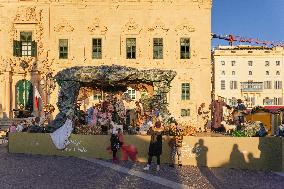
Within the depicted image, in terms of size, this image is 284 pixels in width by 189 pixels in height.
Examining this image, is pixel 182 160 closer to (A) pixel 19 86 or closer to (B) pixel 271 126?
(B) pixel 271 126

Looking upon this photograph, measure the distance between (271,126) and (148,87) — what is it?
26.8 ft

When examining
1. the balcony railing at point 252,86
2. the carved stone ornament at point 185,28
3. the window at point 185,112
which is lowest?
the window at point 185,112

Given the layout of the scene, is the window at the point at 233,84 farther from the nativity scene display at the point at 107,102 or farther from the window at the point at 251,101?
the nativity scene display at the point at 107,102

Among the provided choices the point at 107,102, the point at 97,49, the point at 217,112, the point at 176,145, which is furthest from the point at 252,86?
the point at 176,145

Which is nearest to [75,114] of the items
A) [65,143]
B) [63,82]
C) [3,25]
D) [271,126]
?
[63,82]

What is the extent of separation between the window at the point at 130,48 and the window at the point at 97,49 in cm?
213

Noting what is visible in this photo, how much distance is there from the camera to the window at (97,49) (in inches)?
1364

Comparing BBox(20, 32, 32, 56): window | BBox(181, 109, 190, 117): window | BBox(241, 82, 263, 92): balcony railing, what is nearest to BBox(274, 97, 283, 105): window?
BBox(241, 82, 263, 92): balcony railing

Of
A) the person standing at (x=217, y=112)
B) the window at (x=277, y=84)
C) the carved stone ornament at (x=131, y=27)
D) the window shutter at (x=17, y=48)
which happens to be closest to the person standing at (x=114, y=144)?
the person standing at (x=217, y=112)

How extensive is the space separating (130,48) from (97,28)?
120 inches

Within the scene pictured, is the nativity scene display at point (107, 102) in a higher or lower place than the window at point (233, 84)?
lower

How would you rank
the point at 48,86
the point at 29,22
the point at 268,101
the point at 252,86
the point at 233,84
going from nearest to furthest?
1. the point at 48,86
2. the point at 29,22
3. the point at 268,101
4. the point at 252,86
5. the point at 233,84

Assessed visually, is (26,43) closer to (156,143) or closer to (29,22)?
(29,22)

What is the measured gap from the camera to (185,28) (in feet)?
113
